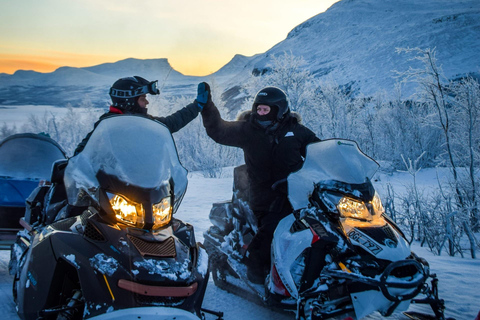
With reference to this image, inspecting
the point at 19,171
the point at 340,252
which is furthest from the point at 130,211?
the point at 19,171

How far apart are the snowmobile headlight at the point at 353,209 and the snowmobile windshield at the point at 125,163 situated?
1.10m

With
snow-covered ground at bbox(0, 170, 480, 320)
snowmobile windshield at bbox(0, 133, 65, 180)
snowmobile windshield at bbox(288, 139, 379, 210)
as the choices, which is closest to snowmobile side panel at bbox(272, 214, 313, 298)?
snowmobile windshield at bbox(288, 139, 379, 210)

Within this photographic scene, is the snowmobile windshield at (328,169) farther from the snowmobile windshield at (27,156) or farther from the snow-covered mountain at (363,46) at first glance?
the snow-covered mountain at (363,46)

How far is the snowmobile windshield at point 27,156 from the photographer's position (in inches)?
166

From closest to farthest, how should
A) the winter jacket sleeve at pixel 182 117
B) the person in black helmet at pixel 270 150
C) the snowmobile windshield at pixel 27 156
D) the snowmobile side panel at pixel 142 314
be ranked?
the snowmobile side panel at pixel 142 314 → the person in black helmet at pixel 270 150 → the winter jacket sleeve at pixel 182 117 → the snowmobile windshield at pixel 27 156

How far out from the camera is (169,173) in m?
2.38

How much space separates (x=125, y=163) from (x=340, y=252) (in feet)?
4.87

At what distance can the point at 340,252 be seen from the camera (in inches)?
94.7

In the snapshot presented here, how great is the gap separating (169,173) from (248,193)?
137 centimetres

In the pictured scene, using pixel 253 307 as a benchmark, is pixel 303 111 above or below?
above

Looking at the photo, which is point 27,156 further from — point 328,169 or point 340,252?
point 340,252

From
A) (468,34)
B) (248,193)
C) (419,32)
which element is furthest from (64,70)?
(248,193)

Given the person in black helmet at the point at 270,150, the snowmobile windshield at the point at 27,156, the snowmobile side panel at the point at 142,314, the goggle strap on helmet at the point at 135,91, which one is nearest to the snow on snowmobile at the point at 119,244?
the snowmobile side panel at the point at 142,314

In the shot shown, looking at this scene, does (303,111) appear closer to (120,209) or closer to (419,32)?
(120,209)
